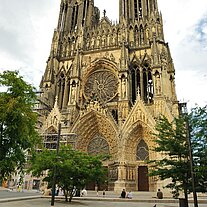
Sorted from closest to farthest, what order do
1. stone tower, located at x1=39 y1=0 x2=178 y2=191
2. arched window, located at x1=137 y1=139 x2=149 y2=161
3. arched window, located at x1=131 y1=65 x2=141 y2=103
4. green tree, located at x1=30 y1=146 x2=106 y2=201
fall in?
1. green tree, located at x1=30 y1=146 x2=106 y2=201
2. stone tower, located at x1=39 y1=0 x2=178 y2=191
3. arched window, located at x1=137 y1=139 x2=149 y2=161
4. arched window, located at x1=131 y1=65 x2=141 y2=103

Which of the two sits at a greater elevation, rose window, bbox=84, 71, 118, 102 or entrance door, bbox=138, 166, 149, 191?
rose window, bbox=84, 71, 118, 102

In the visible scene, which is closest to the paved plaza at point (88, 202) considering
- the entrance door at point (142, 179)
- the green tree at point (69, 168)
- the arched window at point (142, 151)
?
the green tree at point (69, 168)

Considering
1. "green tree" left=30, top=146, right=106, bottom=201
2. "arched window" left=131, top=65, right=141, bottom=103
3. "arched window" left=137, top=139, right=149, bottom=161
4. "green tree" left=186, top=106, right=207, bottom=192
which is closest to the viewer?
"green tree" left=186, top=106, right=207, bottom=192

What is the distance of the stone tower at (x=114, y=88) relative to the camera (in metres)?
22.4

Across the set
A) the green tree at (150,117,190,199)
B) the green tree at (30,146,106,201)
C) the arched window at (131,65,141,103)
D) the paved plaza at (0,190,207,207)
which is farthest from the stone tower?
the green tree at (150,117,190,199)

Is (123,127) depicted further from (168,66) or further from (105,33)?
(105,33)

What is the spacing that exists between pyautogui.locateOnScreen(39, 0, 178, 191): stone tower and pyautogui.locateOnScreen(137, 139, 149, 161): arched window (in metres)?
0.09

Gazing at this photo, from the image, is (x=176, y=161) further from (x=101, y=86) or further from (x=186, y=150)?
(x=101, y=86)

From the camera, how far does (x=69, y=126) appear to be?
2462 cm

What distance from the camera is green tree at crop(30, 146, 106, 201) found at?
1234 centimetres

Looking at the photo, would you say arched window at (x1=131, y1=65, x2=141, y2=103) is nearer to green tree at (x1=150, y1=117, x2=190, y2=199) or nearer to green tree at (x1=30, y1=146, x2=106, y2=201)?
green tree at (x1=30, y1=146, x2=106, y2=201)

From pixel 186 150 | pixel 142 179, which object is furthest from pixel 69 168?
pixel 142 179

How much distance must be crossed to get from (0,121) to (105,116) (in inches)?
670

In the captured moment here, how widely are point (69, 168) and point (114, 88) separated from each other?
53.6 feet
